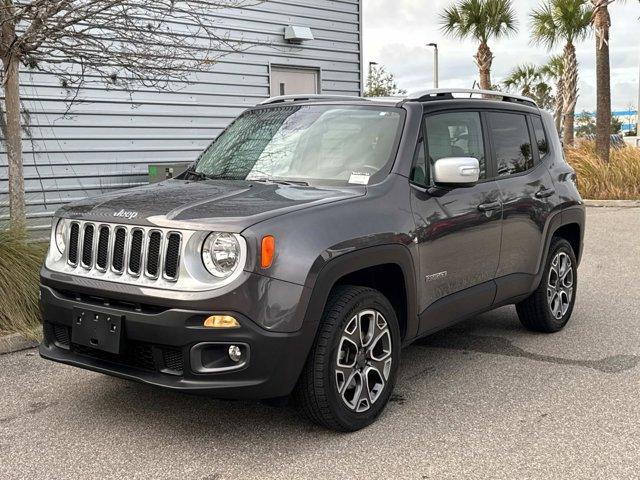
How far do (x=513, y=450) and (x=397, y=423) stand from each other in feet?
2.16

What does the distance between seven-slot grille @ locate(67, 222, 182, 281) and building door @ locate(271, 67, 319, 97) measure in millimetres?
8693

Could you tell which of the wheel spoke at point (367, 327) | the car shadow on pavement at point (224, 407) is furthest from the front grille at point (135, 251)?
the wheel spoke at point (367, 327)

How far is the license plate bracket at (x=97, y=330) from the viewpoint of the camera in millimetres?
3566

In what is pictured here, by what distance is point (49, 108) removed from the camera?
9.54 metres

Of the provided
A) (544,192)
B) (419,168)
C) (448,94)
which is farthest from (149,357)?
(544,192)

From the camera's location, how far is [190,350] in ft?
11.3

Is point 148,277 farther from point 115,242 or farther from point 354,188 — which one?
point 354,188

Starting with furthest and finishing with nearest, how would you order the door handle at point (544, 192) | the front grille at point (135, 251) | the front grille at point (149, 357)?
the door handle at point (544, 192) → the front grille at point (135, 251) → the front grille at point (149, 357)

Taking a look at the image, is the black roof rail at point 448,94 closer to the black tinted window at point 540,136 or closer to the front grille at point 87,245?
the black tinted window at point 540,136

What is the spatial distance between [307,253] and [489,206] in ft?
5.76

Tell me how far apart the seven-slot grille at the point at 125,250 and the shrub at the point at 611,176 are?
43.2 feet

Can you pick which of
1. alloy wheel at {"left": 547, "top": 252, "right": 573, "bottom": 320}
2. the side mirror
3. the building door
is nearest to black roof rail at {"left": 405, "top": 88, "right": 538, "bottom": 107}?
the side mirror

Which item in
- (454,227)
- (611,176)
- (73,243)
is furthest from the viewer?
(611,176)

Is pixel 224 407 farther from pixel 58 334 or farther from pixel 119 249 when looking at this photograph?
pixel 119 249
